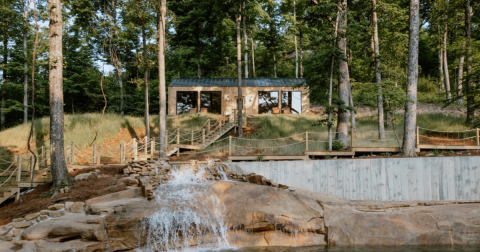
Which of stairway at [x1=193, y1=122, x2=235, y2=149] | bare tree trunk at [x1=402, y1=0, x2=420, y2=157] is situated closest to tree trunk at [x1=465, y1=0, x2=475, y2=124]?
bare tree trunk at [x1=402, y1=0, x2=420, y2=157]

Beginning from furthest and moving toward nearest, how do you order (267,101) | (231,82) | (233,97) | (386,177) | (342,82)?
1. (231,82)
2. (267,101)
3. (233,97)
4. (342,82)
5. (386,177)

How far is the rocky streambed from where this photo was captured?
792cm

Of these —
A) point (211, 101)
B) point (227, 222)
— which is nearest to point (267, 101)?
point (211, 101)

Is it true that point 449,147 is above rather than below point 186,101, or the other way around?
below

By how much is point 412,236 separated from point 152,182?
8764mm

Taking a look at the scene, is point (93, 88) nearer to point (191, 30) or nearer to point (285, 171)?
point (191, 30)

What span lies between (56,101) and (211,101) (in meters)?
16.1

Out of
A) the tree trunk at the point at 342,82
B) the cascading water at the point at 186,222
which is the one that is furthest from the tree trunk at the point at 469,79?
the cascading water at the point at 186,222

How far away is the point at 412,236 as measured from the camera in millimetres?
9227

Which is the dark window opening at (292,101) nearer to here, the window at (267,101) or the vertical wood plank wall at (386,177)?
the window at (267,101)

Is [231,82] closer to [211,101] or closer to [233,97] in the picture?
[233,97]

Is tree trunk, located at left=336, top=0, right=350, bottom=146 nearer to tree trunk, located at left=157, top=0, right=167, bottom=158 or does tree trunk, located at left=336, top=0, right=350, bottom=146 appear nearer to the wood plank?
the wood plank

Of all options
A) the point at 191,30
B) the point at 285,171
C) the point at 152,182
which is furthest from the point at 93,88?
the point at 285,171

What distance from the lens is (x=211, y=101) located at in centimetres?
2669
